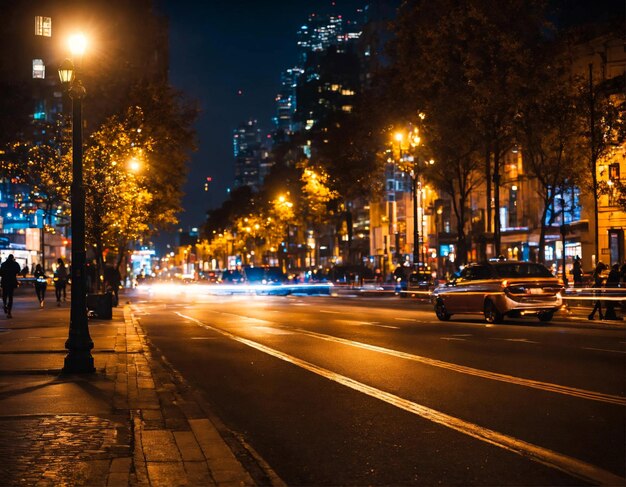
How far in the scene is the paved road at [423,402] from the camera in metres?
7.94

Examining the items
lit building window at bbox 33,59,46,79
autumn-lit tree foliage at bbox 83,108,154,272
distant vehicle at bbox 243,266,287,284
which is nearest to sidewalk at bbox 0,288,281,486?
autumn-lit tree foliage at bbox 83,108,154,272

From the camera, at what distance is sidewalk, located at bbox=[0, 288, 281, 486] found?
752cm

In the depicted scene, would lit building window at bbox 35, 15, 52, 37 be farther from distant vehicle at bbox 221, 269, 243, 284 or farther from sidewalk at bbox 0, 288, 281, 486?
sidewalk at bbox 0, 288, 281, 486

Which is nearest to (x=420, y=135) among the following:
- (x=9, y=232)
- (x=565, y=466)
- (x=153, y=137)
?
(x=153, y=137)

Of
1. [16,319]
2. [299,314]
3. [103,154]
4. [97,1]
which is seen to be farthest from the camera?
[97,1]

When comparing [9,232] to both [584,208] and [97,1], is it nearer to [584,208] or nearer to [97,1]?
[97,1]

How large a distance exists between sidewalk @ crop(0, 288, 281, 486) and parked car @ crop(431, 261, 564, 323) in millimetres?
12427

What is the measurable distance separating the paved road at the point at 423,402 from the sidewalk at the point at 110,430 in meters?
0.47

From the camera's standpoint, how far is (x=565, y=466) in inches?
308

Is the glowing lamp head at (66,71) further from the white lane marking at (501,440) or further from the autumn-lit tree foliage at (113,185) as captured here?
the autumn-lit tree foliage at (113,185)

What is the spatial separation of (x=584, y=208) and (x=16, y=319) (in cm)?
3958

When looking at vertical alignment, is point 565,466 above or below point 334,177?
below

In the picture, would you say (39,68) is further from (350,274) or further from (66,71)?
(66,71)

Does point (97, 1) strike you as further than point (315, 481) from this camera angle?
Yes
